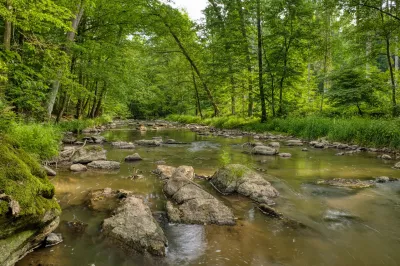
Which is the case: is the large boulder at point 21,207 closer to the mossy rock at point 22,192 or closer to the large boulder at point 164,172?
the mossy rock at point 22,192

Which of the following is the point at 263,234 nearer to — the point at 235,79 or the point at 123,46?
the point at 123,46

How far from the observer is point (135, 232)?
3531 mm

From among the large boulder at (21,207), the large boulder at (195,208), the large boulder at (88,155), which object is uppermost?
the large boulder at (21,207)

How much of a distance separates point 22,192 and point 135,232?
1.40 meters

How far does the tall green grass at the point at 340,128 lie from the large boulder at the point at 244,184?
7525 mm

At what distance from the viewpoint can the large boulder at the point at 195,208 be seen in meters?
4.21

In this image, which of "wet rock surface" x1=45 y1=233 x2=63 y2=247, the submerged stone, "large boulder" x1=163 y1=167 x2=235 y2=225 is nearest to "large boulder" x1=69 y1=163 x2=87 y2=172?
"large boulder" x1=163 y1=167 x2=235 y2=225

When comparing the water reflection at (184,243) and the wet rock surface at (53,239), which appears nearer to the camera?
the water reflection at (184,243)

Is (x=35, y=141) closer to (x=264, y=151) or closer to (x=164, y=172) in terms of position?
(x=164, y=172)

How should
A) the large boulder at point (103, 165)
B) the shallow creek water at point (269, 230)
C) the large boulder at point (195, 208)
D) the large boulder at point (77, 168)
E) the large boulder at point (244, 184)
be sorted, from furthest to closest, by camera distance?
the large boulder at point (103, 165) < the large boulder at point (77, 168) < the large boulder at point (244, 184) < the large boulder at point (195, 208) < the shallow creek water at point (269, 230)

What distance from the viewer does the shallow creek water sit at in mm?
3221

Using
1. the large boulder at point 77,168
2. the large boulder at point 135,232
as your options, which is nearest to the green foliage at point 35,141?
the large boulder at point 77,168

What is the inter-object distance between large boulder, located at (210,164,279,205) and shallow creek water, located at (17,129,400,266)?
21cm

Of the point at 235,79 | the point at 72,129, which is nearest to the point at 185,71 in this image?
the point at 235,79
